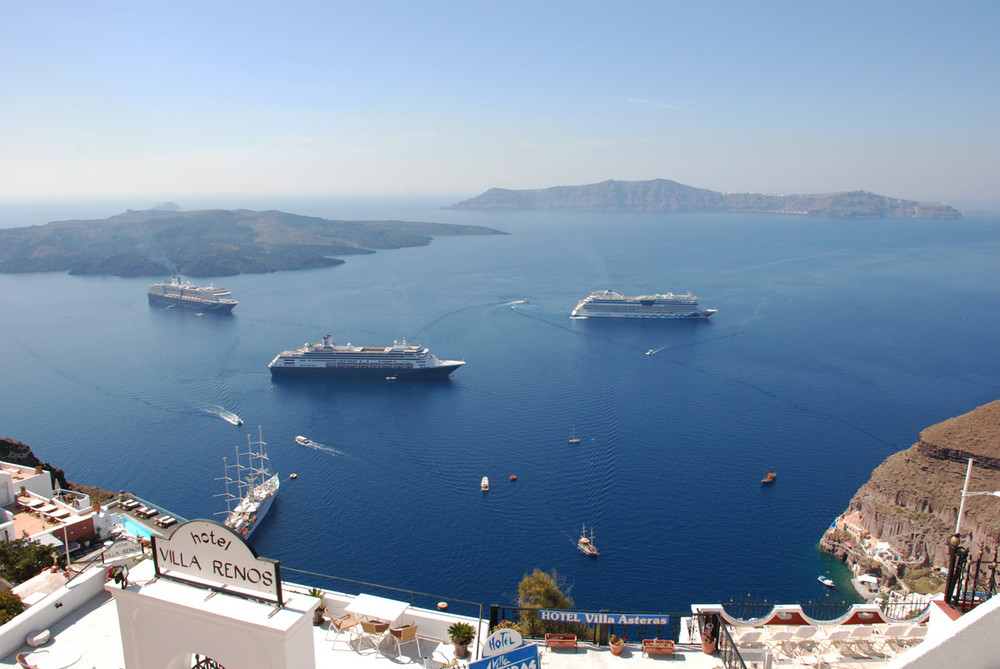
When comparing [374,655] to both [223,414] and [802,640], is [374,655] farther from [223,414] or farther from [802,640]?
[223,414]

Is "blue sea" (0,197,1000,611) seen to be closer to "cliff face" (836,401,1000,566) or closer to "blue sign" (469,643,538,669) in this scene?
"cliff face" (836,401,1000,566)

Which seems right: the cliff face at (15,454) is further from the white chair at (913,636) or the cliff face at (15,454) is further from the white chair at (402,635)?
the white chair at (913,636)

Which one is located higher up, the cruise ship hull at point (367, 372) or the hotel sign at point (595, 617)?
the hotel sign at point (595, 617)

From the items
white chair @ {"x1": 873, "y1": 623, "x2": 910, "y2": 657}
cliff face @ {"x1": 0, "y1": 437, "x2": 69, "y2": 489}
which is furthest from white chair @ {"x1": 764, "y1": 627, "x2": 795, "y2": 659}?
cliff face @ {"x1": 0, "y1": 437, "x2": 69, "y2": 489}

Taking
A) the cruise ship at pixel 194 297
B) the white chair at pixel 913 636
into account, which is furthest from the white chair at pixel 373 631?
the cruise ship at pixel 194 297

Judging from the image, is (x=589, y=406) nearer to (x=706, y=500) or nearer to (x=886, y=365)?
(x=706, y=500)

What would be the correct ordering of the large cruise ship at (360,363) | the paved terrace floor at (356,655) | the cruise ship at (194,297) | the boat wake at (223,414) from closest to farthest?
1. the paved terrace floor at (356,655)
2. the boat wake at (223,414)
3. the large cruise ship at (360,363)
4. the cruise ship at (194,297)
